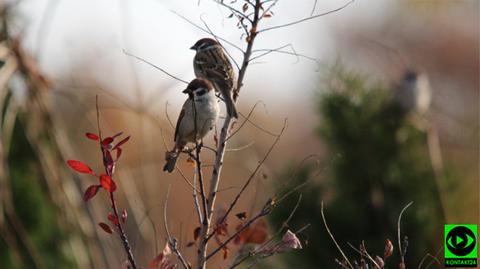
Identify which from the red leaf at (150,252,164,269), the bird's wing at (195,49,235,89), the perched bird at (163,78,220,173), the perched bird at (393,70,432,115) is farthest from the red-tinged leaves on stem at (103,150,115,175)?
the perched bird at (393,70,432,115)

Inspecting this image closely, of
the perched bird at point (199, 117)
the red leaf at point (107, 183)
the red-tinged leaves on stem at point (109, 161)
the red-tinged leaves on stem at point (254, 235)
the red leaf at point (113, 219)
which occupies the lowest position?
the red-tinged leaves on stem at point (254, 235)

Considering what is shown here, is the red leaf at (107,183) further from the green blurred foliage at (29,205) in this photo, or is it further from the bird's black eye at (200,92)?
the green blurred foliage at (29,205)

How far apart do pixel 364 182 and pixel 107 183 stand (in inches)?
131

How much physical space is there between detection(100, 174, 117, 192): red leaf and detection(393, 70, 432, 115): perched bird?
3708 mm

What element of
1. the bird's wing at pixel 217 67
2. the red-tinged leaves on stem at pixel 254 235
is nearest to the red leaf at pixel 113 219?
the red-tinged leaves on stem at pixel 254 235

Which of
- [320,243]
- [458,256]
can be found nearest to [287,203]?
[320,243]

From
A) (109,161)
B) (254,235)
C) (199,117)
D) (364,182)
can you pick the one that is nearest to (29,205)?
(364,182)

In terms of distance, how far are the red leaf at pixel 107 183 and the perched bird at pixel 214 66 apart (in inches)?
46.4

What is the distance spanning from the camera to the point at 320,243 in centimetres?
557

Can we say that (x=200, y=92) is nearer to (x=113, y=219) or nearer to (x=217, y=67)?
(x=217, y=67)

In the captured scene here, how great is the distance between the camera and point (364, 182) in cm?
568

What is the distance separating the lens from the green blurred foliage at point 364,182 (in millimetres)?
5504

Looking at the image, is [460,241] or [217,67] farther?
[217,67]

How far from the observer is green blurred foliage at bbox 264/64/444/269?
18.1 feet
